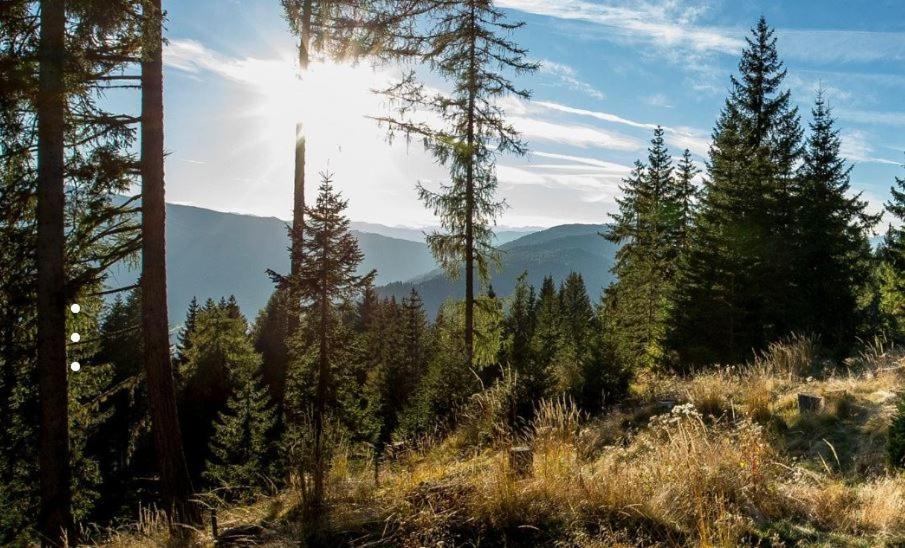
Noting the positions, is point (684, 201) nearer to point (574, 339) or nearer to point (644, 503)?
point (574, 339)

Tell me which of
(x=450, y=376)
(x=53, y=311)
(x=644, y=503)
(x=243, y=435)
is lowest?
(x=243, y=435)

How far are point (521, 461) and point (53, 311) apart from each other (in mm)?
7040

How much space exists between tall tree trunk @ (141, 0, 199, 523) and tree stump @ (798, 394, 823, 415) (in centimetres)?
803

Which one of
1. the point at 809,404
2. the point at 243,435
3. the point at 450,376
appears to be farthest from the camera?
the point at 243,435

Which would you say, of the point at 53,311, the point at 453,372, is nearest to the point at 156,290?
the point at 53,311

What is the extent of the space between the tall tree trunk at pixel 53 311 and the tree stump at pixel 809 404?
9.71m

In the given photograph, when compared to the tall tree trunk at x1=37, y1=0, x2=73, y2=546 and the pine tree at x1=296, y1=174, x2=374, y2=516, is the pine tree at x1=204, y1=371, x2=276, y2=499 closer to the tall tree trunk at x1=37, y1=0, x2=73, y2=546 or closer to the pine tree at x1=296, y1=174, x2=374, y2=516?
the pine tree at x1=296, y1=174, x2=374, y2=516

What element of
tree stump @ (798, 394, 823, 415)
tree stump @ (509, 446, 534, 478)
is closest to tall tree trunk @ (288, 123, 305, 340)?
tree stump @ (509, 446, 534, 478)

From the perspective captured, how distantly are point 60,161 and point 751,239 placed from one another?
830 inches

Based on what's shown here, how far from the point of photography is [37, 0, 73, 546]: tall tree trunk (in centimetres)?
693

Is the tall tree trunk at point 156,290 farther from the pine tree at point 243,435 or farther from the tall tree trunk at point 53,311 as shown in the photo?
the pine tree at point 243,435

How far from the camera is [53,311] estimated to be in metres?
7.26

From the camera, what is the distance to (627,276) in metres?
27.4

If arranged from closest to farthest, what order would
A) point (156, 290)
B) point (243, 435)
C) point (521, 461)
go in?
point (521, 461)
point (156, 290)
point (243, 435)
